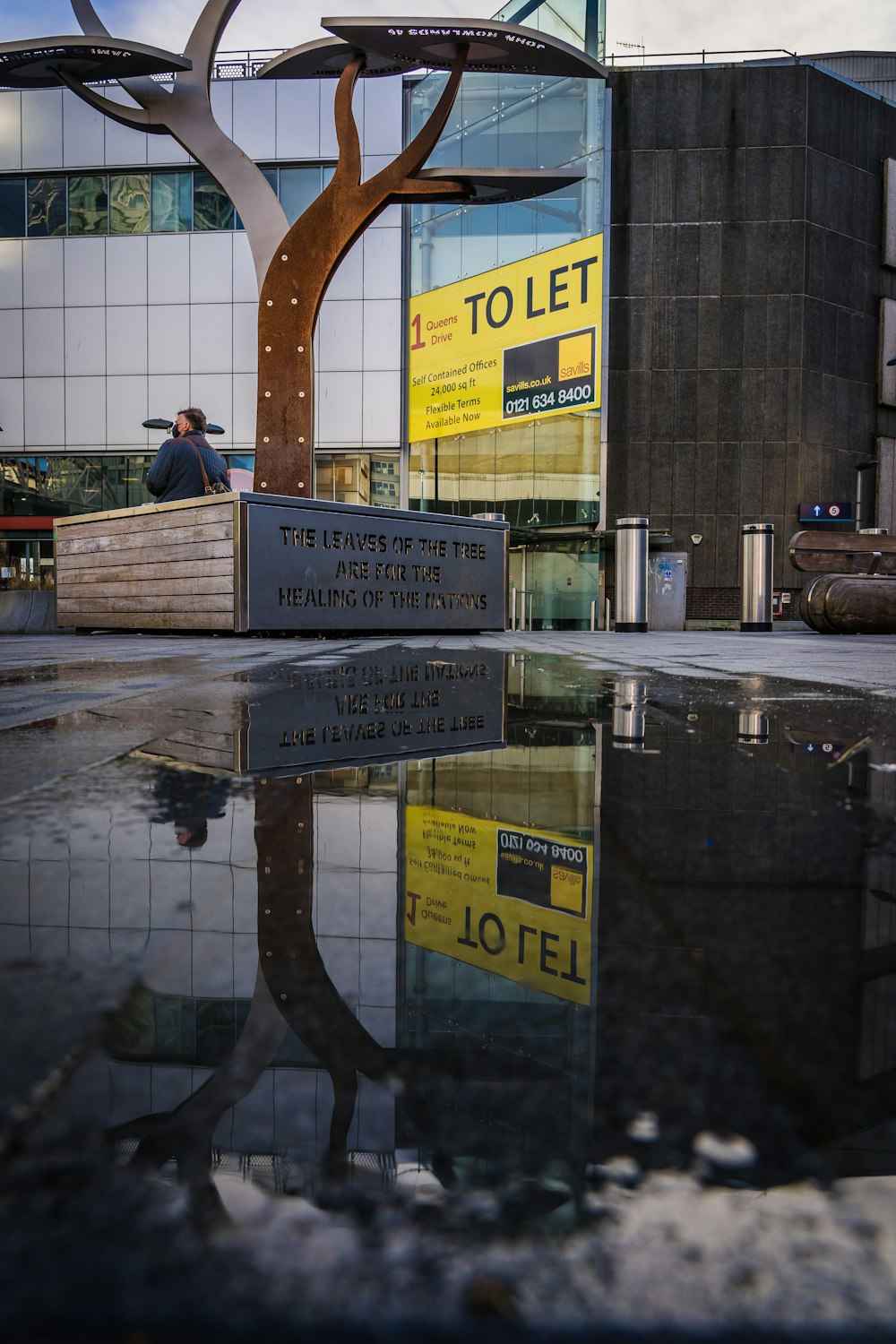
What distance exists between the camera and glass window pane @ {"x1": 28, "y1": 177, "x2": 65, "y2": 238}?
2142cm

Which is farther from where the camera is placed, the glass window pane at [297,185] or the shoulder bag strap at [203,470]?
the glass window pane at [297,185]

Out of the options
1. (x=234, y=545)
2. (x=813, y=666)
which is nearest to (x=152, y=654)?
(x=234, y=545)

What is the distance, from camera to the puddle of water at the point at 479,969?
0.38 metres

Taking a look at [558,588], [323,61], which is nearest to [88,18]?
[323,61]

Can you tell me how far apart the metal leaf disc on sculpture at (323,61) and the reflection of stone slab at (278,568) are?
4265 millimetres

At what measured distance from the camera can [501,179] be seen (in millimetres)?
8883

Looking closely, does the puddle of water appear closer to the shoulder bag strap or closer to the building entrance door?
the shoulder bag strap

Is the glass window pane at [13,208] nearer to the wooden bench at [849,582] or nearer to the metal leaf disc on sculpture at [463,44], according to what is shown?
the metal leaf disc on sculpture at [463,44]

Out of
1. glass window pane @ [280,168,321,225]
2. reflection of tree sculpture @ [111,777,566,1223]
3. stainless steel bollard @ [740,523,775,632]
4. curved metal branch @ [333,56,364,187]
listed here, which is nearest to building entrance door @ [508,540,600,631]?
stainless steel bollard @ [740,523,775,632]

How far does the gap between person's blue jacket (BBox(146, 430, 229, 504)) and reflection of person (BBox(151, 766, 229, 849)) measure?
7.41 m

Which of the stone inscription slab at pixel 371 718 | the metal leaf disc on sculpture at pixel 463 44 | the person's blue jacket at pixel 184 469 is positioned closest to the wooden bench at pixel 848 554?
the metal leaf disc on sculpture at pixel 463 44

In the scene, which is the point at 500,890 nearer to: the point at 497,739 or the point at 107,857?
the point at 107,857

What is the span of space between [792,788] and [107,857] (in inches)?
33.0

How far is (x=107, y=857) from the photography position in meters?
0.83
